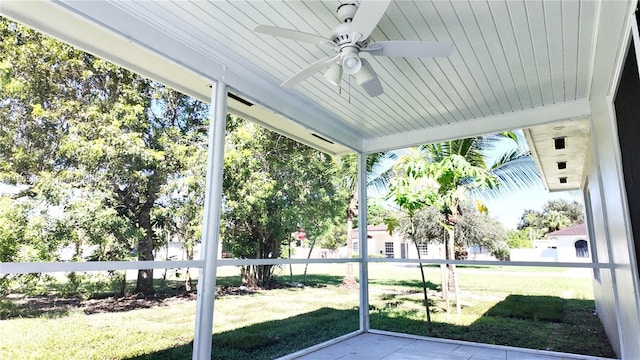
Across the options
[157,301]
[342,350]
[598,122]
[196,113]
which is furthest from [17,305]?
[598,122]

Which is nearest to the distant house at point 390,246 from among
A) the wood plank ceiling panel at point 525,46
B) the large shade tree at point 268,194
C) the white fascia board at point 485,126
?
the large shade tree at point 268,194

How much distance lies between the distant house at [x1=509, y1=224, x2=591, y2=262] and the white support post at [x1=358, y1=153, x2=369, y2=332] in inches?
71.3

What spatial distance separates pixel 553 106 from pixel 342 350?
11.3 ft

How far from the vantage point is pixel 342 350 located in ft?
12.5

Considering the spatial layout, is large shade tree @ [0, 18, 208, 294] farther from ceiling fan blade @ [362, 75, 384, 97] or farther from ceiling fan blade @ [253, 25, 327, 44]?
ceiling fan blade @ [362, 75, 384, 97]

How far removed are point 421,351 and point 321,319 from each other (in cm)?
140

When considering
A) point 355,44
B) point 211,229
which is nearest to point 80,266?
point 211,229

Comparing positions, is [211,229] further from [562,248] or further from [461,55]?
[562,248]

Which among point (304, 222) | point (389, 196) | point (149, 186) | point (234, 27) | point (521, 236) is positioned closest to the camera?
point (234, 27)

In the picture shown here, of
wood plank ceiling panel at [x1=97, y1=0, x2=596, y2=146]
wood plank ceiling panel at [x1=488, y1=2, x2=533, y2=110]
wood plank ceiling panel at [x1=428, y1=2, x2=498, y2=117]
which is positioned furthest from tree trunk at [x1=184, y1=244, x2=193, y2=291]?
wood plank ceiling panel at [x1=488, y1=2, x2=533, y2=110]

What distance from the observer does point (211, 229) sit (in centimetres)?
279

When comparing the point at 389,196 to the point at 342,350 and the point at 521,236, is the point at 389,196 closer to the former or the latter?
the point at 521,236

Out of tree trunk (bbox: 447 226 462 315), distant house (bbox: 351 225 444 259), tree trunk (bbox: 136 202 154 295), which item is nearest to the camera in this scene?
tree trunk (bbox: 136 202 154 295)

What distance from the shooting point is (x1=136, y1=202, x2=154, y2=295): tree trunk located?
3.10 meters
